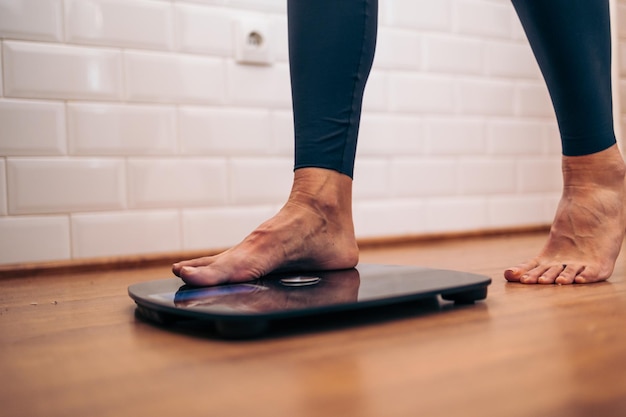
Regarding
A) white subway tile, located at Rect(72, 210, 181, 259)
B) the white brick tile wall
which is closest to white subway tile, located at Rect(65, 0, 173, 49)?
the white brick tile wall

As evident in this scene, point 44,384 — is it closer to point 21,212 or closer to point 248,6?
point 21,212

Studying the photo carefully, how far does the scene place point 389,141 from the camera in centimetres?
179

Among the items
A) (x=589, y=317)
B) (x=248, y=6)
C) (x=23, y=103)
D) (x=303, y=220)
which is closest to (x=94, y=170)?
(x=23, y=103)

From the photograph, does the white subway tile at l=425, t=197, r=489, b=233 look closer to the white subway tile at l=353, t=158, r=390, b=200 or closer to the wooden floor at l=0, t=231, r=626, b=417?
the white subway tile at l=353, t=158, r=390, b=200

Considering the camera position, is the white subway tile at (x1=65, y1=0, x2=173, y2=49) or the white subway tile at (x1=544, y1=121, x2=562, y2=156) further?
the white subway tile at (x1=544, y1=121, x2=562, y2=156)

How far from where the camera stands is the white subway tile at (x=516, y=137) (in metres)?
2.00

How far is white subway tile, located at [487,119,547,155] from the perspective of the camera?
2.00 m

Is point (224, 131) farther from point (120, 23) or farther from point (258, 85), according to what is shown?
point (120, 23)

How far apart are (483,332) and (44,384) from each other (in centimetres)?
38

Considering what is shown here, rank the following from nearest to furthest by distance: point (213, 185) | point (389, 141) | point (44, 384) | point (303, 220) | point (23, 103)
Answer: point (44, 384), point (303, 220), point (23, 103), point (213, 185), point (389, 141)

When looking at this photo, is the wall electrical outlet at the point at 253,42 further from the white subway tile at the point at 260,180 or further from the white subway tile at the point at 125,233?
the white subway tile at the point at 125,233

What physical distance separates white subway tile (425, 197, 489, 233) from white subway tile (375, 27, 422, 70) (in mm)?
390

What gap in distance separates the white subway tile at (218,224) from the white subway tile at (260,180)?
0.09 feet

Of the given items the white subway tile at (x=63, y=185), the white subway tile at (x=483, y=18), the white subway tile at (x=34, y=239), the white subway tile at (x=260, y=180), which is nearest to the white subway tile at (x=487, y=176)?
the white subway tile at (x=483, y=18)
